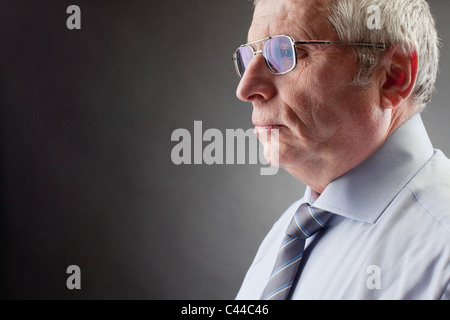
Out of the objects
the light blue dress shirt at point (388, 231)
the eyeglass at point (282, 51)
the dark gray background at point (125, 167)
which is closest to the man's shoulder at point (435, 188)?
the light blue dress shirt at point (388, 231)

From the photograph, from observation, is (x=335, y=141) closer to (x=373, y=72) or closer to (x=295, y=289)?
(x=373, y=72)

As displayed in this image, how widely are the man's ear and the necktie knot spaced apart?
23 centimetres

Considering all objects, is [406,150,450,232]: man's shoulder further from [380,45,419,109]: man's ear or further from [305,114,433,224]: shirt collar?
[380,45,419,109]: man's ear

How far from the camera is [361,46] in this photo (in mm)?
862

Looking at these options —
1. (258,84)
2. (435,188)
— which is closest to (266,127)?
(258,84)

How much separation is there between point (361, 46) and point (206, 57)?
5.54 ft

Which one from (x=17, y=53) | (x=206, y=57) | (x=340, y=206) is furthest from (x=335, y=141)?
(x=17, y=53)

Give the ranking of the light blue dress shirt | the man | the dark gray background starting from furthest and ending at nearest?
Answer: the dark gray background
the man
the light blue dress shirt

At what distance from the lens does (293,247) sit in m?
0.93

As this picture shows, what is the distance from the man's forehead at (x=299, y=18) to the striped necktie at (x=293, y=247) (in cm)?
33

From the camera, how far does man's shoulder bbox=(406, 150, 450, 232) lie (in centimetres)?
78

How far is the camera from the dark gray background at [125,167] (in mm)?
2461

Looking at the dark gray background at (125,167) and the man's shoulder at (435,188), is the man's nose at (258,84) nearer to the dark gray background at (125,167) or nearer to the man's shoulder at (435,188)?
the man's shoulder at (435,188)

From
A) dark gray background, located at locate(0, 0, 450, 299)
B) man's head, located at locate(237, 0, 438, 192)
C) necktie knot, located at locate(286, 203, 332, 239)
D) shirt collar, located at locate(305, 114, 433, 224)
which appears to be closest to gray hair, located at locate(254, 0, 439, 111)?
man's head, located at locate(237, 0, 438, 192)
